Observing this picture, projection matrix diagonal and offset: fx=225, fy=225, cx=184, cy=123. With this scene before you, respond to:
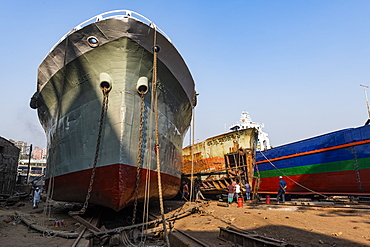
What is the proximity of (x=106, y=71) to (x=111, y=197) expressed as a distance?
3.12 m

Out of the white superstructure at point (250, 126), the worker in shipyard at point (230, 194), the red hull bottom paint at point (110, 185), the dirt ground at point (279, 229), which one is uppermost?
the white superstructure at point (250, 126)

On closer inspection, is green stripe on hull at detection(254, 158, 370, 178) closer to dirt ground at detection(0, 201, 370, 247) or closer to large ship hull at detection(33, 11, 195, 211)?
dirt ground at detection(0, 201, 370, 247)

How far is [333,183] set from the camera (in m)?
9.35

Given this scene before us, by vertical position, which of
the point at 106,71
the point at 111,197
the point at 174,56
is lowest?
the point at 111,197

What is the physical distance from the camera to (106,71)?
578 centimetres

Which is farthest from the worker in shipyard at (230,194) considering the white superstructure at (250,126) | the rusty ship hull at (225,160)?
the white superstructure at (250,126)

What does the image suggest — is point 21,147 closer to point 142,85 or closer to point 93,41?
point 93,41

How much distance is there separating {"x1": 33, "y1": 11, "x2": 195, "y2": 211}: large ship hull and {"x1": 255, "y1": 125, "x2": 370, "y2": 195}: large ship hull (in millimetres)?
7107

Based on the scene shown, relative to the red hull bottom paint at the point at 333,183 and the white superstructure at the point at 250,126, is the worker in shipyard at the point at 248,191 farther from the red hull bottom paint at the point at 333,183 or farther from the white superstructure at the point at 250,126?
the white superstructure at the point at 250,126

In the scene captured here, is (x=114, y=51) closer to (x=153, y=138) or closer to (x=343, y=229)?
(x=153, y=138)

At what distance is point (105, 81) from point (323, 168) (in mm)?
9506

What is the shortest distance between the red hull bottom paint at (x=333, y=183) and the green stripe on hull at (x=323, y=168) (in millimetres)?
139

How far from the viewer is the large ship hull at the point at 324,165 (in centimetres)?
869

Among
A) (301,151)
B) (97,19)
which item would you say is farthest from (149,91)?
(301,151)
